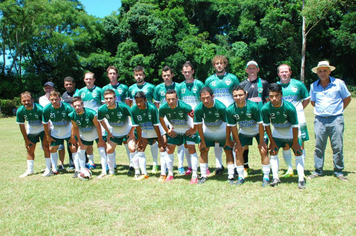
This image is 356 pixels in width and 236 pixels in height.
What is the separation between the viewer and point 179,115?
19.2 feet

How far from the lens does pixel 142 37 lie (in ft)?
111

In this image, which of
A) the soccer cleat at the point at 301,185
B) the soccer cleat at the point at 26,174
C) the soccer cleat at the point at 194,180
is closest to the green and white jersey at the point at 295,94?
the soccer cleat at the point at 301,185

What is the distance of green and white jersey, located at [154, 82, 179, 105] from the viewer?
22.3ft

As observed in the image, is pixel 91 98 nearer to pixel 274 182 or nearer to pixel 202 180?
pixel 202 180

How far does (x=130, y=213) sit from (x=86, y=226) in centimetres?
62

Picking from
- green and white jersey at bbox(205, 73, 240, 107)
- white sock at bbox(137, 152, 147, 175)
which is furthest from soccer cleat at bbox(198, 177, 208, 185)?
green and white jersey at bbox(205, 73, 240, 107)

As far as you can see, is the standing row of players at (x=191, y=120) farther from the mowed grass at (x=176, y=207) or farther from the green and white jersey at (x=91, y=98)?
the mowed grass at (x=176, y=207)

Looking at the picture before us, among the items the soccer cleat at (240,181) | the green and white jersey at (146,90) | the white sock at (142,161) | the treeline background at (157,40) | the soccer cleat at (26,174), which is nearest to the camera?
the soccer cleat at (240,181)

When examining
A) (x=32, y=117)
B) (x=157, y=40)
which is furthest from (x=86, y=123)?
(x=157, y=40)

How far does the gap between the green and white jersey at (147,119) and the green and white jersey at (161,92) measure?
684 millimetres

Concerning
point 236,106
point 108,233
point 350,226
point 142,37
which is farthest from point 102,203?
point 142,37

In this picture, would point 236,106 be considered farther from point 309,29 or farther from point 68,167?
point 309,29

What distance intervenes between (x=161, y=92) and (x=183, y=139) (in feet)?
4.42

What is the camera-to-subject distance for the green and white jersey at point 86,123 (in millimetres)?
6535
